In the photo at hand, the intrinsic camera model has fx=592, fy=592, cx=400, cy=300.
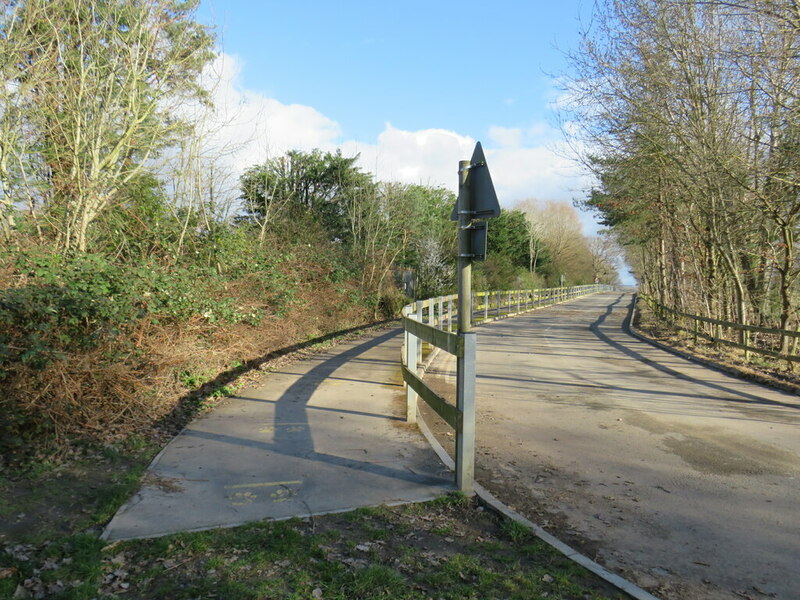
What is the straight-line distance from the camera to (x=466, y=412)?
15.8 ft

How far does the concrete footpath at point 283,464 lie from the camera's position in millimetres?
4410

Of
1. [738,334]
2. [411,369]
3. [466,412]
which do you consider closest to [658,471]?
[466,412]

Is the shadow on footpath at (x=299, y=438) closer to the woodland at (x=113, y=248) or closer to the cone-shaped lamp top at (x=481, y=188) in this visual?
the woodland at (x=113, y=248)

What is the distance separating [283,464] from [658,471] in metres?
3.60

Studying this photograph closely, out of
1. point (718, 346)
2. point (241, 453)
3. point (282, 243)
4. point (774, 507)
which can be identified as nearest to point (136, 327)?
point (241, 453)

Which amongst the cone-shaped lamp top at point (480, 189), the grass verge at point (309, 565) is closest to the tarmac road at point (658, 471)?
the grass verge at point (309, 565)

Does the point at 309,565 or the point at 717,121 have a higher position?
the point at 717,121

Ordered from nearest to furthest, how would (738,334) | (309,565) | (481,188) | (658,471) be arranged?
1. (309,565)
2. (481,188)
3. (658,471)
4. (738,334)

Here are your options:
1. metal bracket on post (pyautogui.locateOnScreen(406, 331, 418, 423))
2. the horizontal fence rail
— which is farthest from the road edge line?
the horizontal fence rail

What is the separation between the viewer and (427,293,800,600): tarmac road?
3791 millimetres

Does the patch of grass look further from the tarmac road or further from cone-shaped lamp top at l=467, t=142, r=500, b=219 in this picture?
cone-shaped lamp top at l=467, t=142, r=500, b=219

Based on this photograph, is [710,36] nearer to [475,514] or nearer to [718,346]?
[718,346]

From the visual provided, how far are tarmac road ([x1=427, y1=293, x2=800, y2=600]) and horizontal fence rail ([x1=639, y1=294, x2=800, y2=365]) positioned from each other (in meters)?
1.64

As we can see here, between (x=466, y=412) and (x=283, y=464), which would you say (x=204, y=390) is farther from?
(x=466, y=412)
